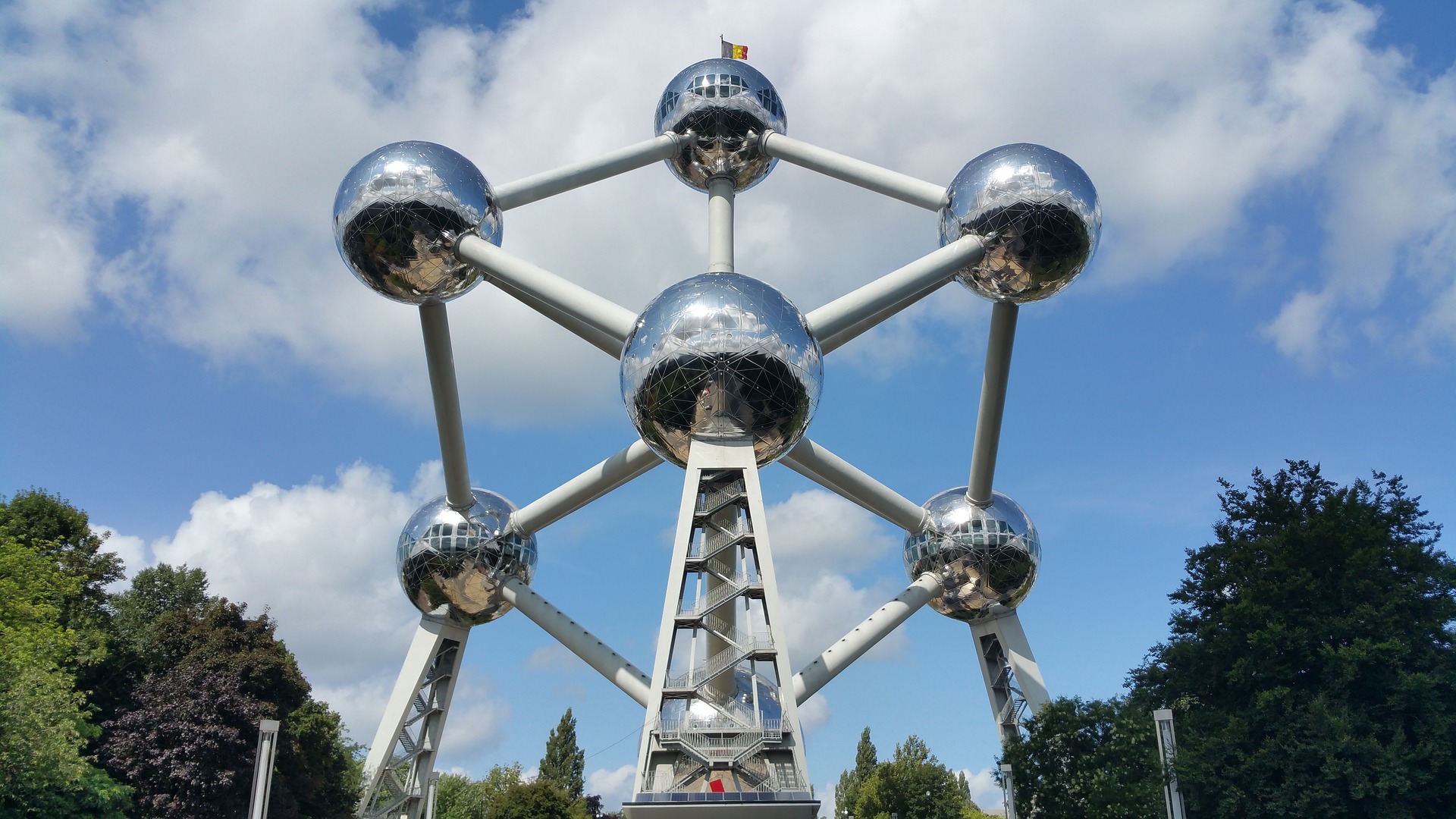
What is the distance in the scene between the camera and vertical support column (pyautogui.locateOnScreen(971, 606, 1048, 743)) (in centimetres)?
2408

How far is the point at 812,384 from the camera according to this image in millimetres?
18078

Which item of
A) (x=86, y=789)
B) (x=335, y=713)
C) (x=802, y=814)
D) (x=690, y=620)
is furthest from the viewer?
(x=335, y=713)

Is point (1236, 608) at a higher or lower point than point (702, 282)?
lower

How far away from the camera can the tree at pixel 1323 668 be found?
20547 mm

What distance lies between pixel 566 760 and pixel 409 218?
27.3 meters

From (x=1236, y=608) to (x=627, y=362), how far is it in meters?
13.1

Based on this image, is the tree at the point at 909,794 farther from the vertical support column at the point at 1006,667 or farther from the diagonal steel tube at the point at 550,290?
the diagonal steel tube at the point at 550,290

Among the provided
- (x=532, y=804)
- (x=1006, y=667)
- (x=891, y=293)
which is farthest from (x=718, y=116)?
(x=532, y=804)

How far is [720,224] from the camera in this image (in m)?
24.1

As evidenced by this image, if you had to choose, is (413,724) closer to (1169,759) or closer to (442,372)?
(442,372)

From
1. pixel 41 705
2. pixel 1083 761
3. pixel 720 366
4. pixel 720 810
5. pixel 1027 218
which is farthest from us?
pixel 1027 218

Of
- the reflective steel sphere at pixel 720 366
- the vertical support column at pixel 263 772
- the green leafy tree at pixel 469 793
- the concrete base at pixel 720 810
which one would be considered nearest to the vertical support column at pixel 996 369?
the reflective steel sphere at pixel 720 366

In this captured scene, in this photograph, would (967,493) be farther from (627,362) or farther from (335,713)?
(335,713)

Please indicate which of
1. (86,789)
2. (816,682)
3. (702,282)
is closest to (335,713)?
(86,789)
